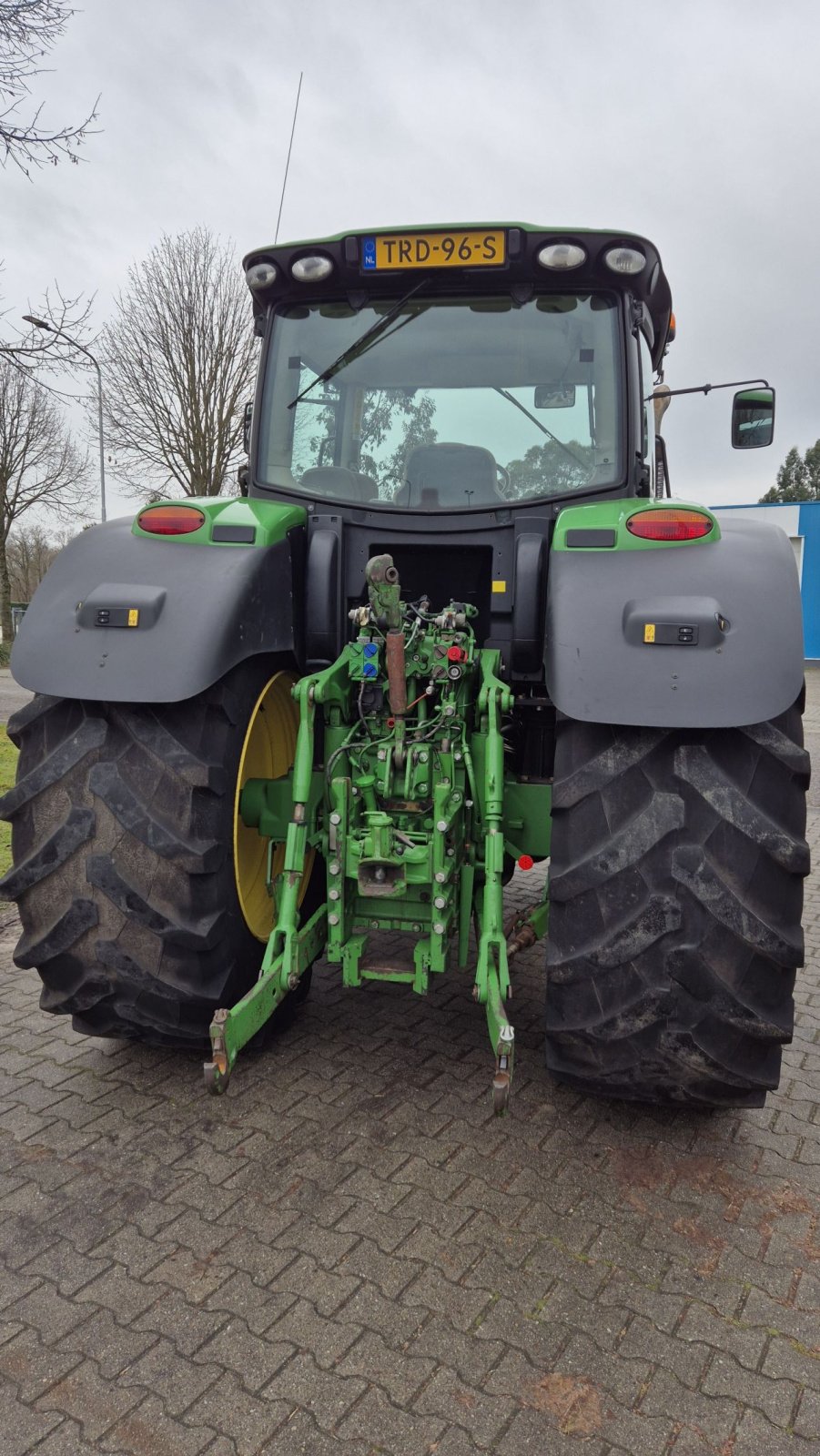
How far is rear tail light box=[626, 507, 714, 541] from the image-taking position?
259 centimetres

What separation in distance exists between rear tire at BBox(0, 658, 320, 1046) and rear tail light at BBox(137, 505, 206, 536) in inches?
21.1

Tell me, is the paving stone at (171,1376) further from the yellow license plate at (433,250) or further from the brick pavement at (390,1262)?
the yellow license plate at (433,250)

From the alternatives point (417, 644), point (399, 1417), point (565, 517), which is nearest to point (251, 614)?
point (417, 644)

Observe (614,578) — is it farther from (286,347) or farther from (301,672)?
(286,347)

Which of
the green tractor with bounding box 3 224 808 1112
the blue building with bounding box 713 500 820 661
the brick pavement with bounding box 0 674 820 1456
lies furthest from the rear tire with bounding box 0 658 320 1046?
the blue building with bounding box 713 500 820 661

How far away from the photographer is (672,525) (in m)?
2.60

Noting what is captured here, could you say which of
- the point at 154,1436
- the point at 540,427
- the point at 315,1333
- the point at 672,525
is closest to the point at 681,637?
the point at 672,525

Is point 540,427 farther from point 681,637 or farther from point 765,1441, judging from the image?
point 765,1441

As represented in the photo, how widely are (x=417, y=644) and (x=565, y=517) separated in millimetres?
604

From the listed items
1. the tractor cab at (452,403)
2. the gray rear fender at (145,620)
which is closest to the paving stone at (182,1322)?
the gray rear fender at (145,620)

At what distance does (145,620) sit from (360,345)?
1395mm

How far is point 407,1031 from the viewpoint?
339 centimetres

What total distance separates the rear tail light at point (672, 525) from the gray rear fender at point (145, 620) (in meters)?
1.13

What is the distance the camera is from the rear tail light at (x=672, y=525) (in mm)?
2588
